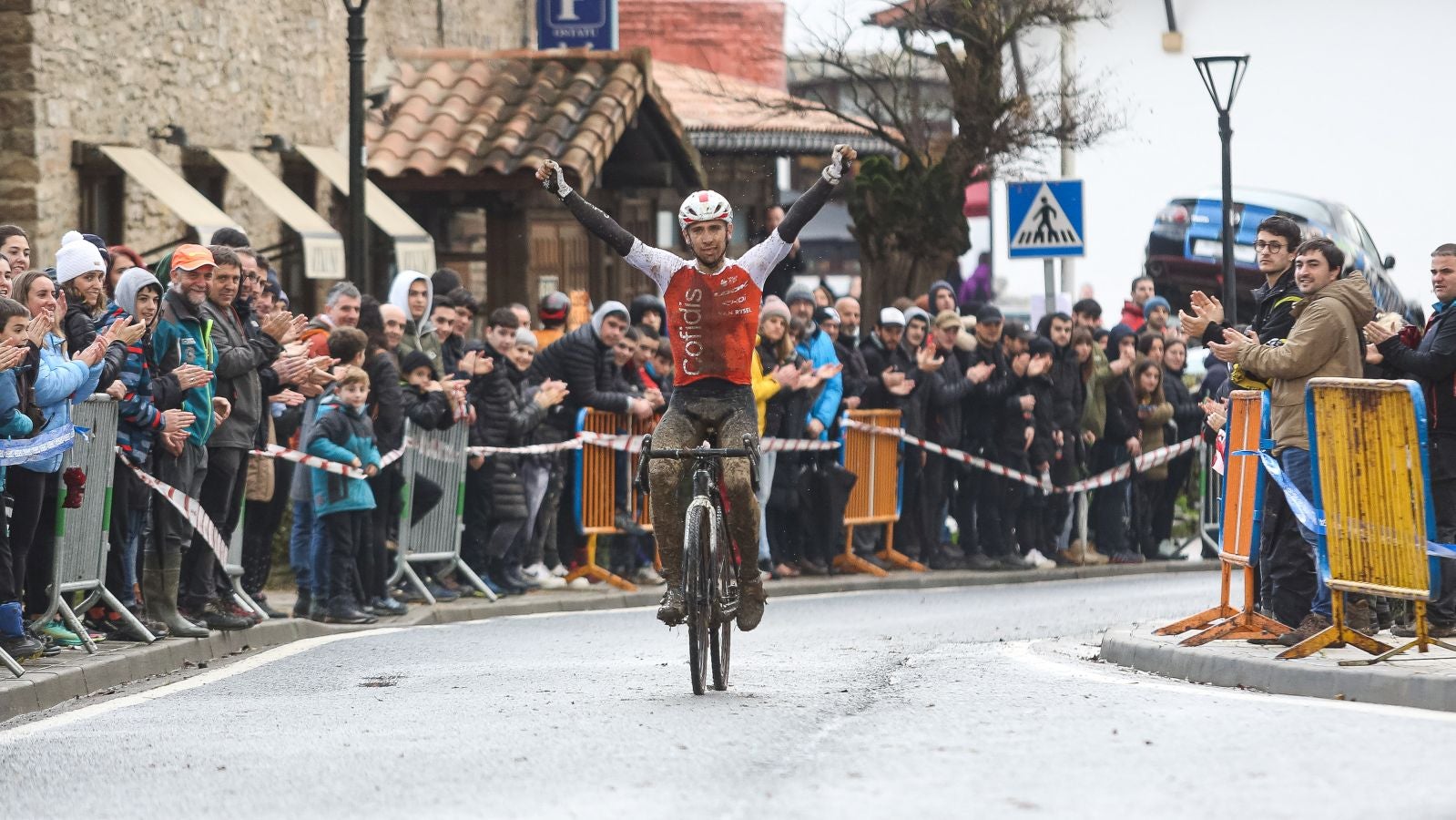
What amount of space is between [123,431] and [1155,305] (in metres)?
13.0

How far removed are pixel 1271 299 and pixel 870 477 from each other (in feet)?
26.5

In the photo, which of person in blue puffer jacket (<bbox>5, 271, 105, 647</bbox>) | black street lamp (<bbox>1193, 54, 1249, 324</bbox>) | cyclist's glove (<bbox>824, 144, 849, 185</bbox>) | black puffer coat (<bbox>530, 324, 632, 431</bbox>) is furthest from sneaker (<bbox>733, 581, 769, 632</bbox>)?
black street lamp (<bbox>1193, 54, 1249, 324</bbox>)

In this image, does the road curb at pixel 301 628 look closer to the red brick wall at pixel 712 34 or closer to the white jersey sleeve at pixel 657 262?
the white jersey sleeve at pixel 657 262

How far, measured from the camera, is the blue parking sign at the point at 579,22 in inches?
1155

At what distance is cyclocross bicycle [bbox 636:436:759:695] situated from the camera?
10633 millimetres

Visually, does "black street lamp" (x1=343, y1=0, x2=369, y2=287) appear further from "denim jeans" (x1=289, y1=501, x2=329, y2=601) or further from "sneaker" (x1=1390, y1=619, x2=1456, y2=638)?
"sneaker" (x1=1390, y1=619, x2=1456, y2=638)

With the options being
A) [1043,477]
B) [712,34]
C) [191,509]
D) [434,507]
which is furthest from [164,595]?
[712,34]

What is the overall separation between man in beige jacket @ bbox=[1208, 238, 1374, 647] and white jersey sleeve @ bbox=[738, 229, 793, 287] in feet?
7.32

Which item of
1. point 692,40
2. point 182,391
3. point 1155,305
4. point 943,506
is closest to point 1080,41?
point 692,40

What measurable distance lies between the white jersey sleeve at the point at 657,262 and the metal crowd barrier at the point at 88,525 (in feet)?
9.95

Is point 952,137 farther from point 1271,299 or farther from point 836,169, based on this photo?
point 836,169

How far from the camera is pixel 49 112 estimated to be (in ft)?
68.9

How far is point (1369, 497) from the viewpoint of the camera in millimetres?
11047

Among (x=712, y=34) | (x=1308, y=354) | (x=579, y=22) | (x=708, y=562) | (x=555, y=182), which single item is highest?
(x=712, y=34)
